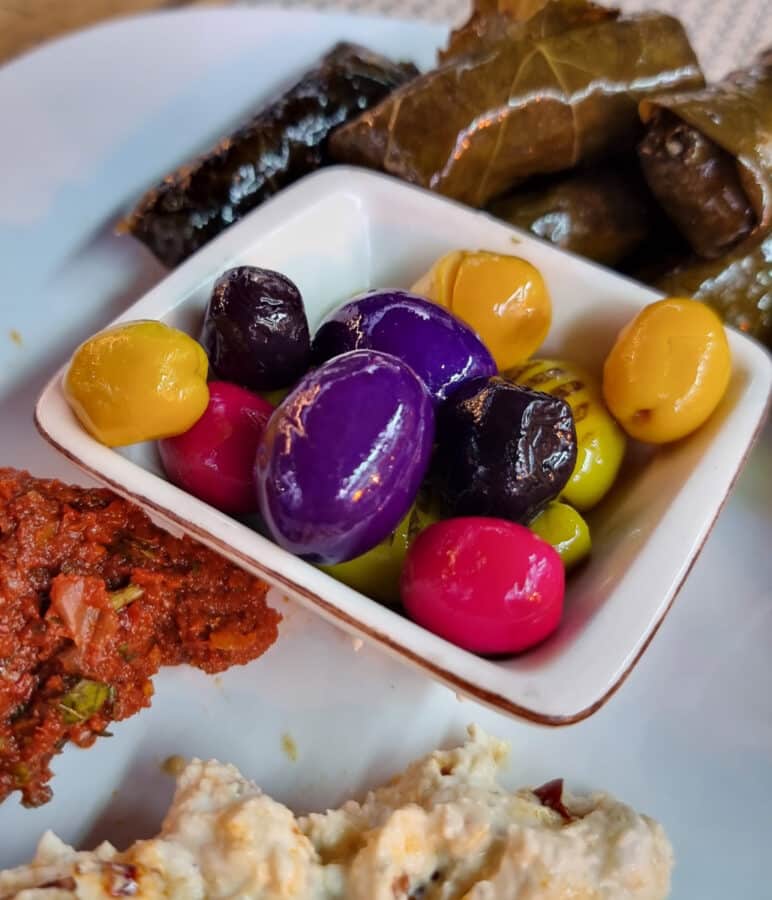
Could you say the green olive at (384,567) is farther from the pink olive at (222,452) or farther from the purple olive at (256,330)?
the purple olive at (256,330)

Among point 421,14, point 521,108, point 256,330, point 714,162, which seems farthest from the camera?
point 421,14

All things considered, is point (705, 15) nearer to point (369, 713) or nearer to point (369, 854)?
point (369, 713)

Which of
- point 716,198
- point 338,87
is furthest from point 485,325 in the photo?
point 338,87

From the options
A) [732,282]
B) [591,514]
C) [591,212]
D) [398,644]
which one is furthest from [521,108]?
[398,644]

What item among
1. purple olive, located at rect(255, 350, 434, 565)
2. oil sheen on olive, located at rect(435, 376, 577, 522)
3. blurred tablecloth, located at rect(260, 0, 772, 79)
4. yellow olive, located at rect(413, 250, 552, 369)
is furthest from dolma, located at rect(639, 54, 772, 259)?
blurred tablecloth, located at rect(260, 0, 772, 79)

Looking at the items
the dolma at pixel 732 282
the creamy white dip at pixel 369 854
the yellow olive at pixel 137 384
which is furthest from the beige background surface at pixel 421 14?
the creamy white dip at pixel 369 854

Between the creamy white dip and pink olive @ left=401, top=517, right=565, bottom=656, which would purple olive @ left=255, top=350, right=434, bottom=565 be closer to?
pink olive @ left=401, top=517, right=565, bottom=656
